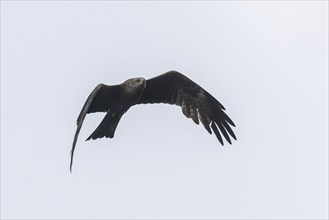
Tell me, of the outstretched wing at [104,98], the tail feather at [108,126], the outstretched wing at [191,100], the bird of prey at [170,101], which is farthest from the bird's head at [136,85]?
the outstretched wing at [191,100]

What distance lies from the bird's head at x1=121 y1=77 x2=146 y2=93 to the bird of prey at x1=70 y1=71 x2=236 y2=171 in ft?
0.40

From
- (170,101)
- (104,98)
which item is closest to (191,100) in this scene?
(170,101)

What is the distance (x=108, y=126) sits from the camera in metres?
16.5

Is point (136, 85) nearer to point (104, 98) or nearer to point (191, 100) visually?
point (104, 98)

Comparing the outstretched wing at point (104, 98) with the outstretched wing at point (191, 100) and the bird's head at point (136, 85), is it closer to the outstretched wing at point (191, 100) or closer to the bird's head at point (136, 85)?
the bird's head at point (136, 85)

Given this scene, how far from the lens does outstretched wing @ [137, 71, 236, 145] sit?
17516mm

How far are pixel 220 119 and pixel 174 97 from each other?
987 mm

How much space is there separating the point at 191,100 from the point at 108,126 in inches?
81.7

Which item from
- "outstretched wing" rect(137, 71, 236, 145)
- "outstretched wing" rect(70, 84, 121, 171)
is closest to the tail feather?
"outstretched wing" rect(70, 84, 121, 171)

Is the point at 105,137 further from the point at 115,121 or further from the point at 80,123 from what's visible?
the point at 80,123

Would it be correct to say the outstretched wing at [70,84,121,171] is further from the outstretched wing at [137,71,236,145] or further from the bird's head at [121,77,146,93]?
the outstretched wing at [137,71,236,145]

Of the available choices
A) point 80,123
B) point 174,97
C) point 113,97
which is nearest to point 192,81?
point 174,97

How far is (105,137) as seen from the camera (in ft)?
54.0

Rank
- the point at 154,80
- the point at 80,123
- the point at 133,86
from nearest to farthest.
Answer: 1. the point at 80,123
2. the point at 133,86
3. the point at 154,80
